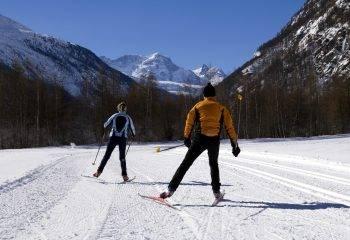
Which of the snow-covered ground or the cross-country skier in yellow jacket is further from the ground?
the cross-country skier in yellow jacket

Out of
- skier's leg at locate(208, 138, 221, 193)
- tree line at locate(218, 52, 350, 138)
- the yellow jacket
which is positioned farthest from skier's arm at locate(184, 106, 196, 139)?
tree line at locate(218, 52, 350, 138)

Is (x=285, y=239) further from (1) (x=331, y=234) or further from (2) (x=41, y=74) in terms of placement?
(2) (x=41, y=74)

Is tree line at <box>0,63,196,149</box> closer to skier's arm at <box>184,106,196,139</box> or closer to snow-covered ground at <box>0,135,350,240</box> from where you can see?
snow-covered ground at <box>0,135,350,240</box>

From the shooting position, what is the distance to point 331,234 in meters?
5.91

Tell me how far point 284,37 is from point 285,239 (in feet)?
602

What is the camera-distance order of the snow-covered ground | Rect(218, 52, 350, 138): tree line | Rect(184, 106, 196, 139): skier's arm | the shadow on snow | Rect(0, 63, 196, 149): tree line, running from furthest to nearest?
Rect(218, 52, 350, 138): tree line < Rect(0, 63, 196, 149): tree line < Rect(184, 106, 196, 139): skier's arm < the shadow on snow < the snow-covered ground

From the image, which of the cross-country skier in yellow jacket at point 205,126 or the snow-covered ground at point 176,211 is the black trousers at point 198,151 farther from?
the snow-covered ground at point 176,211

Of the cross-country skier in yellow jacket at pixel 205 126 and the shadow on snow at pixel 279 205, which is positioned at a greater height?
the cross-country skier in yellow jacket at pixel 205 126

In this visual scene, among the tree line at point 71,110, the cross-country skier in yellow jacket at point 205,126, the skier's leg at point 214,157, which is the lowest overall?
the skier's leg at point 214,157

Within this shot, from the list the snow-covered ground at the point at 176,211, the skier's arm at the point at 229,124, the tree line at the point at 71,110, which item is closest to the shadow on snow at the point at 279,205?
the snow-covered ground at the point at 176,211

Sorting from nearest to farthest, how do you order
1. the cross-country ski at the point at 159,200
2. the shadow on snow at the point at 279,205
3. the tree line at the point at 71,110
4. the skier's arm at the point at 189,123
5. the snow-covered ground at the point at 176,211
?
the snow-covered ground at the point at 176,211 → the shadow on snow at the point at 279,205 → the cross-country ski at the point at 159,200 → the skier's arm at the point at 189,123 → the tree line at the point at 71,110

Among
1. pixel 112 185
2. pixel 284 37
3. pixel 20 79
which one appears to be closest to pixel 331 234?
pixel 112 185

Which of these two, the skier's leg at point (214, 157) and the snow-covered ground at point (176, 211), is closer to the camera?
the snow-covered ground at point (176, 211)

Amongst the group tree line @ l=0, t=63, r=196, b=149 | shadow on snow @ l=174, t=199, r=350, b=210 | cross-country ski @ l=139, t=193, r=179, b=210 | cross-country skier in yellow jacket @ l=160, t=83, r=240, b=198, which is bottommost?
shadow on snow @ l=174, t=199, r=350, b=210
